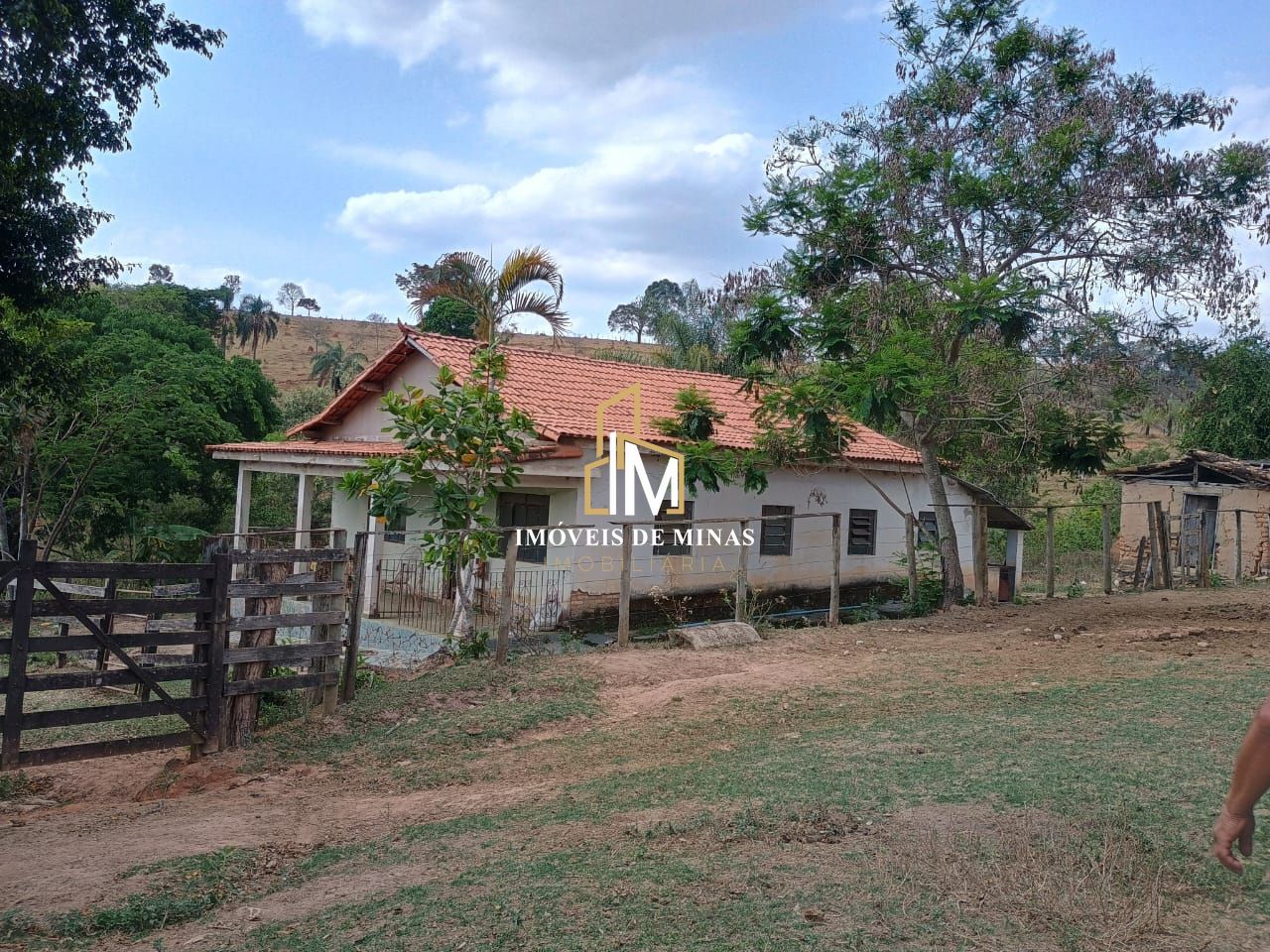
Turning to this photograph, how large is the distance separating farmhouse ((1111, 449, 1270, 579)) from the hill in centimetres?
3897

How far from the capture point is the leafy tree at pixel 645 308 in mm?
57312

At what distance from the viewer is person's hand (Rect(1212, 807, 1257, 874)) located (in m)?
2.76

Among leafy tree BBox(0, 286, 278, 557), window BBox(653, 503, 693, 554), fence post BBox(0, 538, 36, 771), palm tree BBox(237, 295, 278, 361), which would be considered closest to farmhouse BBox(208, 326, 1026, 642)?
window BBox(653, 503, 693, 554)

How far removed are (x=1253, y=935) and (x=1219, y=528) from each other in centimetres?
2076

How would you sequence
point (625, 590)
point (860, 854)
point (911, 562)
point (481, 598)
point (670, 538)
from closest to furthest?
point (860, 854) < point (625, 590) < point (481, 598) < point (911, 562) < point (670, 538)

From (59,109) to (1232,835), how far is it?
1023cm

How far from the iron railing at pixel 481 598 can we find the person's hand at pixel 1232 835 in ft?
34.6

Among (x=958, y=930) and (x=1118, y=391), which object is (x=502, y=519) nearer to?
(x=1118, y=391)

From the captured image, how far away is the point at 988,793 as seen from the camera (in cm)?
539

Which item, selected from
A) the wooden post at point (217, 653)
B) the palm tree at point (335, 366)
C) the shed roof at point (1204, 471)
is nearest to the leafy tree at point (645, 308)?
the palm tree at point (335, 366)

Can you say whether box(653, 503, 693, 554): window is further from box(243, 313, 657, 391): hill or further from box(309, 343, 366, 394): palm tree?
box(243, 313, 657, 391): hill

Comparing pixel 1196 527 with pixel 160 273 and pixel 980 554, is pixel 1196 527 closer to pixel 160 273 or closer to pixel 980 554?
pixel 980 554

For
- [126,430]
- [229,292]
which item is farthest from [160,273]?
[126,430]

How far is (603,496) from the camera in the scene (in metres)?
14.5
